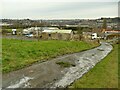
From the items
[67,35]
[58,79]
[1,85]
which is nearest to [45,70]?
[58,79]

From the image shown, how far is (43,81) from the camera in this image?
18.0 m

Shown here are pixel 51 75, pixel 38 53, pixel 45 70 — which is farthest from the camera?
pixel 38 53

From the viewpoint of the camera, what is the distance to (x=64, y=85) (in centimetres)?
1719

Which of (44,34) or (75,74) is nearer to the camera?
(75,74)

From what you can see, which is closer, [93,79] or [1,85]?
[1,85]

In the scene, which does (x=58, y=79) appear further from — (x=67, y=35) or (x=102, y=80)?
(x=67, y=35)

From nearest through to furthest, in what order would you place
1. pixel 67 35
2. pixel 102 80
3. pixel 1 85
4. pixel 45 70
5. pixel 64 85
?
1. pixel 1 85
2. pixel 64 85
3. pixel 102 80
4. pixel 45 70
5. pixel 67 35

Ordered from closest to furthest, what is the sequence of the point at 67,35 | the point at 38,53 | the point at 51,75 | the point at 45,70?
1. the point at 51,75
2. the point at 45,70
3. the point at 38,53
4. the point at 67,35

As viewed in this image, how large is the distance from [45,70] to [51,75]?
205cm

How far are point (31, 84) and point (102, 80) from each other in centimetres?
568

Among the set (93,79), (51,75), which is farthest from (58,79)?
(93,79)

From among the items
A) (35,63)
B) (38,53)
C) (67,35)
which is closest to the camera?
(35,63)

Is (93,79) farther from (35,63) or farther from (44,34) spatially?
(44,34)

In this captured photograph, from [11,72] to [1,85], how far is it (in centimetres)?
377
